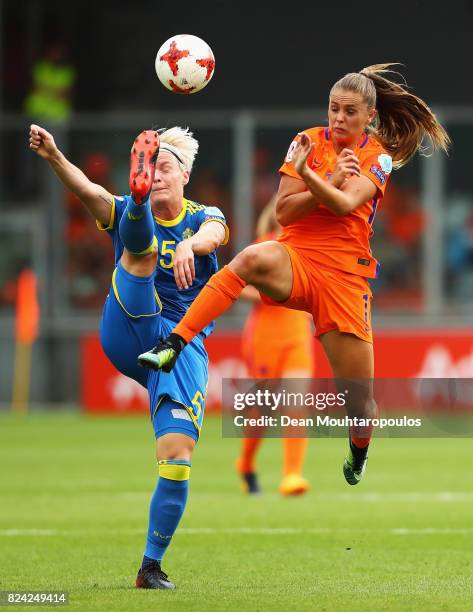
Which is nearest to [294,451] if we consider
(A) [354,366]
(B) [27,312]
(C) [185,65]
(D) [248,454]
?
(D) [248,454]

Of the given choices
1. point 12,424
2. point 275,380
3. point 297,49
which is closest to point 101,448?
point 12,424

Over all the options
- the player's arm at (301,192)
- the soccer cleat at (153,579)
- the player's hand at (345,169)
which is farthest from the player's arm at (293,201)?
the soccer cleat at (153,579)

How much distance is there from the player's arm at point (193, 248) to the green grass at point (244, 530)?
5.31ft

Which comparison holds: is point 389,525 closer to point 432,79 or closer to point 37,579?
point 37,579

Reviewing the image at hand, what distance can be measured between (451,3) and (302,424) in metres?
13.5

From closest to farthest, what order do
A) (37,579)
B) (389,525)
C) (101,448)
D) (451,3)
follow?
(37,579), (389,525), (101,448), (451,3)

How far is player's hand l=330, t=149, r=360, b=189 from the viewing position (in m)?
7.24

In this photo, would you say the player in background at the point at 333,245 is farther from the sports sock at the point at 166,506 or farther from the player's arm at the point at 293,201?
the sports sock at the point at 166,506

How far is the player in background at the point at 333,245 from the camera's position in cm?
731

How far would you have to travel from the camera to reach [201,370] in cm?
772

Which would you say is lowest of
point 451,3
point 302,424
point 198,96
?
point 302,424

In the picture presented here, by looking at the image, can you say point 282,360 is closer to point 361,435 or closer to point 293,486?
point 293,486

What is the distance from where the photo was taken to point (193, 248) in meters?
7.41

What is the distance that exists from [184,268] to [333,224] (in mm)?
896
